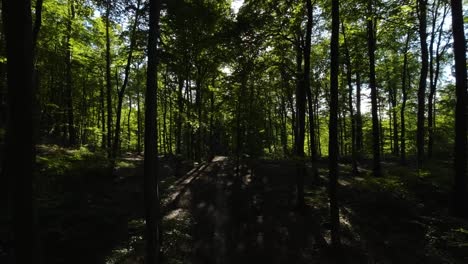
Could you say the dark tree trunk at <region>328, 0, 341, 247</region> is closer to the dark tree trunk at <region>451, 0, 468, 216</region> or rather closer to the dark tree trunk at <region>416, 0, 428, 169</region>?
the dark tree trunk at <region>451, 0, 468, 216</region>

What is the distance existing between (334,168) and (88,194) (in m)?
12.6

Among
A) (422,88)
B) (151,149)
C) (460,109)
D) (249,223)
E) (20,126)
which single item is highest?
(422,88)

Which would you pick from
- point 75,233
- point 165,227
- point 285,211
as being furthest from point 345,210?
point 75,233

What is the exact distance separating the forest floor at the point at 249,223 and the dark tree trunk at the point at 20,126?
419 cm

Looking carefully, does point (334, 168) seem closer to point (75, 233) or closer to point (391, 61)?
point (75, 233)

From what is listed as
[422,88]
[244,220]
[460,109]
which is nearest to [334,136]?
[460,109]

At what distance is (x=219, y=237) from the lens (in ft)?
36.8

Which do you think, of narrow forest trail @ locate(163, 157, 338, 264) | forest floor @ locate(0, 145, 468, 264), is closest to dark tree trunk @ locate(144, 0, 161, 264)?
forest floor @ locate(0, 145, 468, 264)

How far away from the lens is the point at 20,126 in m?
4.74

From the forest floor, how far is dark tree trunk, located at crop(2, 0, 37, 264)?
13.7 ft

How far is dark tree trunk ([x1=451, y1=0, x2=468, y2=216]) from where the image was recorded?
30.9 feet

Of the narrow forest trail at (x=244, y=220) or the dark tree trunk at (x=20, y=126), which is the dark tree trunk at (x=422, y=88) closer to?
the narrow forest trail at (x=244, y=220)

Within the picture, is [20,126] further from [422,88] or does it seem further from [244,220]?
[422,88]

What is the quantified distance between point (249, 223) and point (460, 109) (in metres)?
9.23
